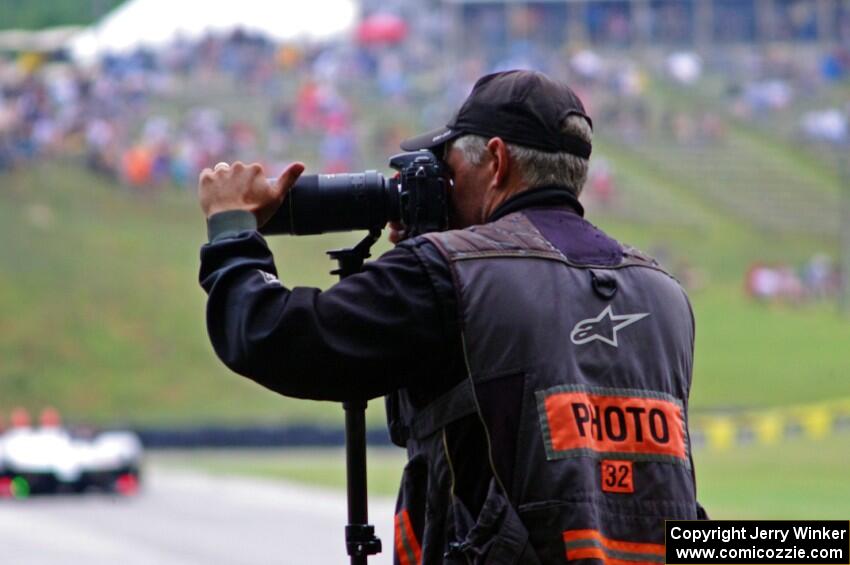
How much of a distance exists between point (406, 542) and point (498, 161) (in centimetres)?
69

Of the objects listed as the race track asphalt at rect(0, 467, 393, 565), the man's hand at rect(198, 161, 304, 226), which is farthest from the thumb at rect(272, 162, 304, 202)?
the race track asphalt at rect(0, 467, 393, 565)

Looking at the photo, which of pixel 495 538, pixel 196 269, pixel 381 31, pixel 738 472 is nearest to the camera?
pixel 495 538

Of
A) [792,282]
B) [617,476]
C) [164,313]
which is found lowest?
[617,476]

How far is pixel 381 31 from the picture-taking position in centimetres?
4647

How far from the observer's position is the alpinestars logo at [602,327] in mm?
2781

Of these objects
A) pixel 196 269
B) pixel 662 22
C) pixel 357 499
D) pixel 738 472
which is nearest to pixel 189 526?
pixel 738 472

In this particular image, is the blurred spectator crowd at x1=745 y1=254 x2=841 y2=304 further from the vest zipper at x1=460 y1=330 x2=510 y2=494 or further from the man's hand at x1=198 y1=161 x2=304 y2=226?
the vest zipper at x1=460 y1=330 x2=510 y2=494

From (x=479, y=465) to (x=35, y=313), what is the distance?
34.9 meters

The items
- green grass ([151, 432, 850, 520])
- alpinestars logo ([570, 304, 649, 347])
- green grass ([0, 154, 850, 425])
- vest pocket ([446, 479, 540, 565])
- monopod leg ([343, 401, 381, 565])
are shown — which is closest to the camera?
vest pocket ([446, 479, 540, 565])

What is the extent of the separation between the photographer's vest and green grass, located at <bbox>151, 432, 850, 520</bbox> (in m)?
11.3

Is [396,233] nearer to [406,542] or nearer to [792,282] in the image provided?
[406,542]

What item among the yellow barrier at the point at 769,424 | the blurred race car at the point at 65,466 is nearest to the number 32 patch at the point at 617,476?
the blurred race car at the point at 65,466

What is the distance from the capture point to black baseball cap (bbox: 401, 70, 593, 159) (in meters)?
2.90

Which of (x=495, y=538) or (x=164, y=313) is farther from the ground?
(x=164, y=313)
